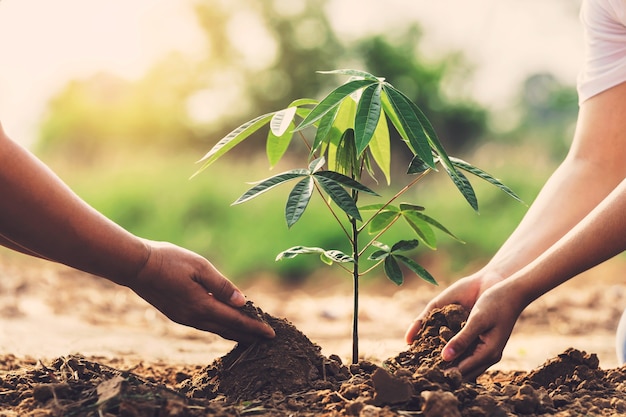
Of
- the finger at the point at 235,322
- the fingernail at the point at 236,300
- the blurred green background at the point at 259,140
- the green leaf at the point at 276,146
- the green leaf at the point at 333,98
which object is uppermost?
the blurred green background at the point at 259,140

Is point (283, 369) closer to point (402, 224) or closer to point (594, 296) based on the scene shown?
point (594, 296)

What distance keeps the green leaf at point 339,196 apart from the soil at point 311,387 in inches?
14.8

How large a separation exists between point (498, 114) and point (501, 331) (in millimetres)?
9135

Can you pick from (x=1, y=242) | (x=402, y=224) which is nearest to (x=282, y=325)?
(x=1, y=242)

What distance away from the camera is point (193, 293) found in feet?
6.02

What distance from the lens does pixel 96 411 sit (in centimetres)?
150

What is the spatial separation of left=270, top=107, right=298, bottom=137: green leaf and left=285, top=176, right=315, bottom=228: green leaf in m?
0.14

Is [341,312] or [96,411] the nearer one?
[96,411]

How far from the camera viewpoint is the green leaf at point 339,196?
167 cm

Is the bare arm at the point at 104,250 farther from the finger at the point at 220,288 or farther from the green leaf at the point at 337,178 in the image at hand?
the green leaf at the point at 337,178

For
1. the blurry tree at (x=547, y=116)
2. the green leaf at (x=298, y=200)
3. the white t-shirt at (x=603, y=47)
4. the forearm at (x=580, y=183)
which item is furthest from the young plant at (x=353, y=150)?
the blurry tree at (x=547, y=116)

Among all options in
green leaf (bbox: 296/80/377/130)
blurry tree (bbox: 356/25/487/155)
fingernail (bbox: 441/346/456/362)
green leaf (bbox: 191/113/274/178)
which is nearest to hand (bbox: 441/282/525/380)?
fingernail (bbox: 441/346/456/362)

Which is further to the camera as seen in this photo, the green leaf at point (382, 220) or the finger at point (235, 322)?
the green leaf at point (382, 220)

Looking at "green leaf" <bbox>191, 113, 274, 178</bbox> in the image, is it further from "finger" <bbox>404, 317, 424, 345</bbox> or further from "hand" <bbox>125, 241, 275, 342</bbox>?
"finger" <bbox>404, 317, 424, 345</bbox>
